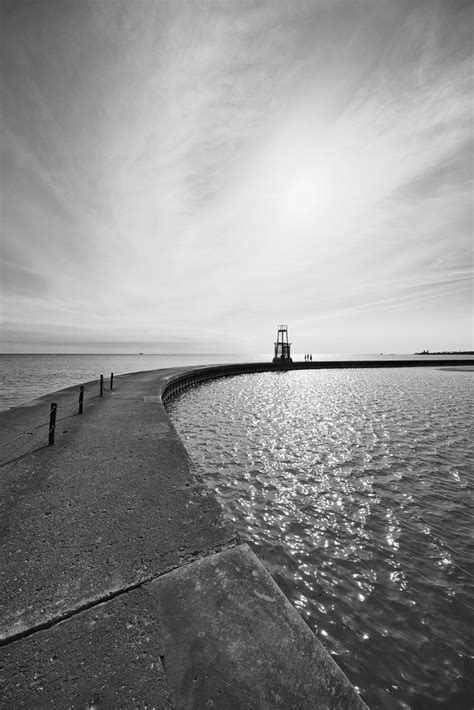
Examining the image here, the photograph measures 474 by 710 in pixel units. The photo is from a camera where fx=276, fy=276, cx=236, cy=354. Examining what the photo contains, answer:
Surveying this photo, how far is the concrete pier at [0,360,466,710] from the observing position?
216 cm

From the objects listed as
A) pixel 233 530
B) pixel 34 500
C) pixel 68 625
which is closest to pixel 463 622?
pixel 233 530

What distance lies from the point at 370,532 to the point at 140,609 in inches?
190

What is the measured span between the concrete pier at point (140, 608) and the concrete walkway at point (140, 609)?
1cm

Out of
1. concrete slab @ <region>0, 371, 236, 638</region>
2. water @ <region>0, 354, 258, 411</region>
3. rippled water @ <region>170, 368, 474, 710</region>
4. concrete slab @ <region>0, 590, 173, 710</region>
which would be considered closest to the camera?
concrete slab @ <region>0, 590, 173, 710</region>

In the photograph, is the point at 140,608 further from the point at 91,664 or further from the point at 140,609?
the point at 91,664

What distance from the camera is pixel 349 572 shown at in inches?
183

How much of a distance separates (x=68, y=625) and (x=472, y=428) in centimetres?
1605

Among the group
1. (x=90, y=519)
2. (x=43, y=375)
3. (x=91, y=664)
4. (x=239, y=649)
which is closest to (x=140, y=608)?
(x=91, y=664)

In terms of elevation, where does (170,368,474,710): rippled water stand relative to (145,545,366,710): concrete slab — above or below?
below

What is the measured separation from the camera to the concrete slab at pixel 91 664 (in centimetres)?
209

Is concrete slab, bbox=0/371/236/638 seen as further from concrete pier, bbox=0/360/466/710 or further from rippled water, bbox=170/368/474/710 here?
rippled water, bbox=170/368/474/710

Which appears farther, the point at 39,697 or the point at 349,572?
the point at 349,572

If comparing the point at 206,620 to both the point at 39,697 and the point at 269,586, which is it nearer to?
the point at 269,586

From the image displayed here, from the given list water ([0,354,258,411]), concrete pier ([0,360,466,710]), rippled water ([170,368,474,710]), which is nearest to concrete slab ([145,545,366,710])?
concrete pier ([0,360,466,710])
